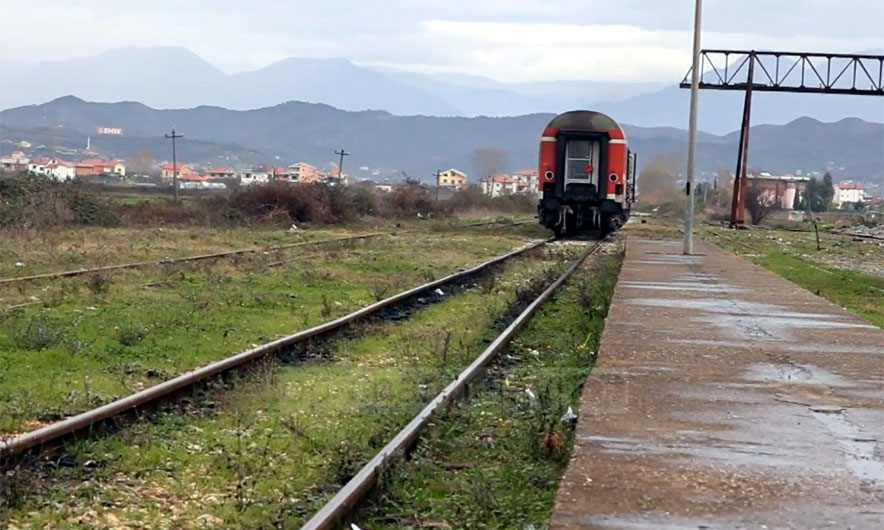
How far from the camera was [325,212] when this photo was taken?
47.6m

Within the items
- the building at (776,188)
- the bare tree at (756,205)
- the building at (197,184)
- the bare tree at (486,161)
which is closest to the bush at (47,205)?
the building at (197,184)

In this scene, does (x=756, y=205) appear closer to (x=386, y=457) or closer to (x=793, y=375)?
(x=793, y=375)

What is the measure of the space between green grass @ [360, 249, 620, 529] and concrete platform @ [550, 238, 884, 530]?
0.27 m

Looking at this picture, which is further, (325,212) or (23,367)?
(325,212)

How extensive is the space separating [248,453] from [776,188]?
112252 millimetres

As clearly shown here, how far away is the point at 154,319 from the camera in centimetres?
1410

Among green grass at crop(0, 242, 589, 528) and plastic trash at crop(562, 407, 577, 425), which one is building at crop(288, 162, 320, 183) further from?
plastic trash at crop(562, 407, 577, 425)

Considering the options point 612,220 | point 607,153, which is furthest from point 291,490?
point 612,220

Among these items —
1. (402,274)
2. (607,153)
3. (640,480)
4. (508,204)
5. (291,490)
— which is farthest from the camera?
(508,204)

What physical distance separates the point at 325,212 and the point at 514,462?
40.5 meters

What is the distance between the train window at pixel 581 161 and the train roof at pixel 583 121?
54cm

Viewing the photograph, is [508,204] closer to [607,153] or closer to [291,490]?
[607,153]

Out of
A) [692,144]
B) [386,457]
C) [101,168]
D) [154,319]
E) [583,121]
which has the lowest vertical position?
[101,168]

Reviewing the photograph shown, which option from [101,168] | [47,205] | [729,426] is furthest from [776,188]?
[729,426]
